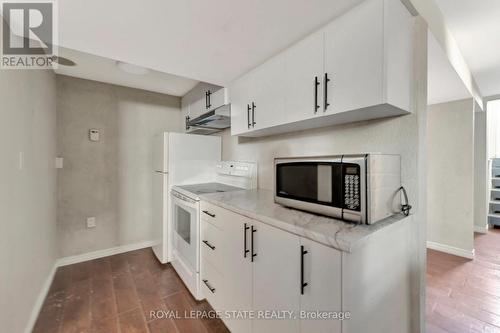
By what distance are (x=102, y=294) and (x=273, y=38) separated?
2649 mm

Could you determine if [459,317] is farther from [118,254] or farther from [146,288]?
[118,254]

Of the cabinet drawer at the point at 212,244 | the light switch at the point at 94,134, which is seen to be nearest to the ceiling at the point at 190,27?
the cabinet drawer at the point at 212,244

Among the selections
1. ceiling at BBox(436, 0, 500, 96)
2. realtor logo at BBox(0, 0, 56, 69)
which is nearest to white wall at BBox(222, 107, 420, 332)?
ceiling at BBox(436, 0, 500, 96)

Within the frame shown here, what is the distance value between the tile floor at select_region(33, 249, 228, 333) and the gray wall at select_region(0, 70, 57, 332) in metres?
0.21

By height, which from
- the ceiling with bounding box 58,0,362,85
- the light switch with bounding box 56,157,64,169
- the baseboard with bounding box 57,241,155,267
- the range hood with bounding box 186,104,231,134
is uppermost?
the ceiling with bounding box 58,0,362,85

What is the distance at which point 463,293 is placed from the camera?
77.4 inches

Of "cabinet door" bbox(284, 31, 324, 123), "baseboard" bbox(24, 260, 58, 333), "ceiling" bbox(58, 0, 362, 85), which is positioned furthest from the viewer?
"baseboard" bbox(24, 260, 58, 333)

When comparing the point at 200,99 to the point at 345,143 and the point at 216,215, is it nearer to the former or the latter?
the point at 216,215

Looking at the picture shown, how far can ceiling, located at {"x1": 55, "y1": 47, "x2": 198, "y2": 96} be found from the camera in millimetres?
2195

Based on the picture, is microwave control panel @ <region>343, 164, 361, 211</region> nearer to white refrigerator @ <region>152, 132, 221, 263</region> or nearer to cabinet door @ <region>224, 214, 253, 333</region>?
cabinet door @ <region>224, 214, 253, 333</region>

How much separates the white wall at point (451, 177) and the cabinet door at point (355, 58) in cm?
272

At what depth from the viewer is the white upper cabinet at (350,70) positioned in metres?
1.05

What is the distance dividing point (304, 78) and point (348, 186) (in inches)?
30.6

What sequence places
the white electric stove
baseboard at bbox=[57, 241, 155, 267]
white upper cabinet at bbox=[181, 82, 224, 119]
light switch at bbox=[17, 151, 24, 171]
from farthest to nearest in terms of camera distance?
baseboard at bbox=[57, 241, 155, 267] → white upper cabinet at bbox=[181, 82, 224, 119] → the white electric stove → light switch at bbox=[17, 151, 24, 171]
